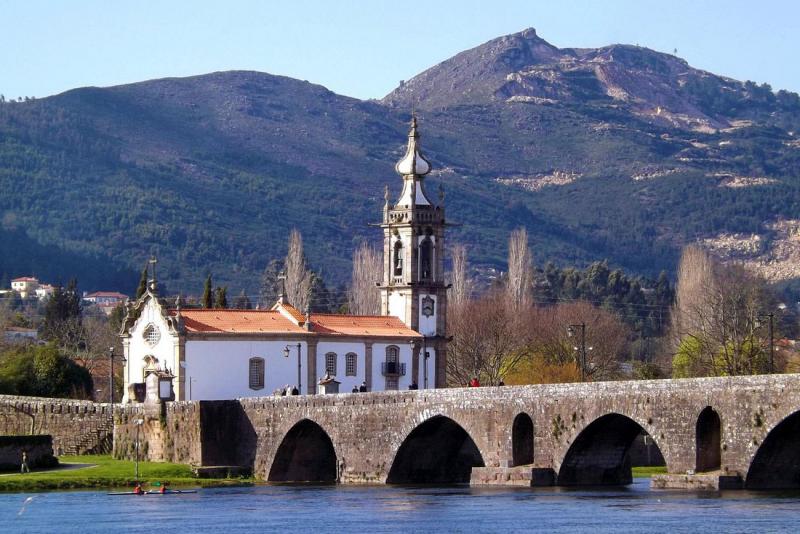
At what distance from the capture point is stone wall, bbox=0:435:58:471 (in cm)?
9356

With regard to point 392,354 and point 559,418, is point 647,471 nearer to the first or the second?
point 392,354

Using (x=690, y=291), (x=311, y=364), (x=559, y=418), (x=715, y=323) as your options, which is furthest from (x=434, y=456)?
(x=690, y=291)

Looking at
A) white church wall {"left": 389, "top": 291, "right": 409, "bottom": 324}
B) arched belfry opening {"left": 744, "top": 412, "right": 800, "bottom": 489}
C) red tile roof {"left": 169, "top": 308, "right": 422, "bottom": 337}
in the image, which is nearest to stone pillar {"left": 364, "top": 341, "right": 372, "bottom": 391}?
red tile roof {"left": 169, "top": 308, "right": 422, "bottom": 337}

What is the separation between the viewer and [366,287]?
6875 inches

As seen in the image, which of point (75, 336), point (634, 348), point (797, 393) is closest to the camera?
point (797, 393)

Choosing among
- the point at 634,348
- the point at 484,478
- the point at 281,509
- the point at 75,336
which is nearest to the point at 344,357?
the point at 484,478

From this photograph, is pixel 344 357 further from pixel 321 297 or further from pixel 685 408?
pixel 321 297

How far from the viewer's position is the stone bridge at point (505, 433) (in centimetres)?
7431

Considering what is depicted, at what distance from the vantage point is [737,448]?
74.2 m

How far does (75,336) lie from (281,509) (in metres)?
90.6

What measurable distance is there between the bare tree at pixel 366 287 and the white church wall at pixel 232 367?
54565 mm

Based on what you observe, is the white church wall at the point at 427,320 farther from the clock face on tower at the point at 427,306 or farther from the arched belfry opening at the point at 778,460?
the arched belfry opening at the point at 778,460

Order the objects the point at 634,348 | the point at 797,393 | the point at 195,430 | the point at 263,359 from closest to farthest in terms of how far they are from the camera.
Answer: the point at 797,393, the point at 195,430, the point at 263,359, the point at 634,348

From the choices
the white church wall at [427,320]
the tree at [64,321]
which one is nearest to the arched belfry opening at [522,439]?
the white church wall at [427,320]
